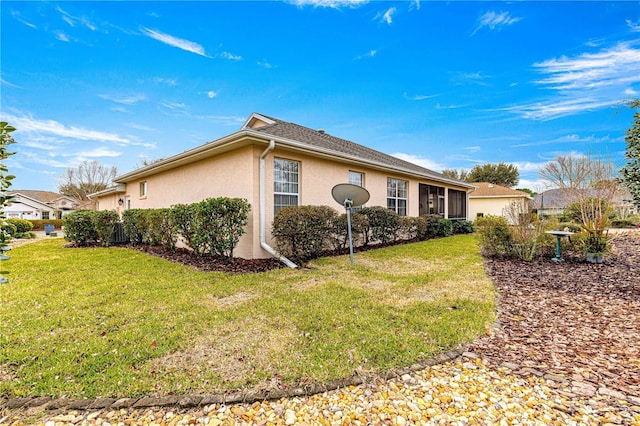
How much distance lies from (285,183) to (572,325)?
672 centimetres

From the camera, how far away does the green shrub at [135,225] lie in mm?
10484

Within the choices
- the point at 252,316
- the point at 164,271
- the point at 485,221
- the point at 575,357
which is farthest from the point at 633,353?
the point at 164,271

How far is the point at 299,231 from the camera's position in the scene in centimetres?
718

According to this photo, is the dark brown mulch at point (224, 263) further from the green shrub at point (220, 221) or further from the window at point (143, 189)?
the window at point (143, 189)

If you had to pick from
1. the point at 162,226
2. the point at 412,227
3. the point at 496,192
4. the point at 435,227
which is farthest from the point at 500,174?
the point at 162,226

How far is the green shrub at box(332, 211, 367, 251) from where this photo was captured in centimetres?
858

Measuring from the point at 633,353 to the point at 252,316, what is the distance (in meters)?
4.16

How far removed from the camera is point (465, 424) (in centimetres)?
193

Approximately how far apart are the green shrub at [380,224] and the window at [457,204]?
27.2 feet

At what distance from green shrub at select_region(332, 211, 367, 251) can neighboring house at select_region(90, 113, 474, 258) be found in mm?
1039

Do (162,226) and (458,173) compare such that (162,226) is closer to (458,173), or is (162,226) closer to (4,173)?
(4,173)

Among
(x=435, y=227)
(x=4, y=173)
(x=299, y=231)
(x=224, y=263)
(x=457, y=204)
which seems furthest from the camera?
(x=457, y=204)

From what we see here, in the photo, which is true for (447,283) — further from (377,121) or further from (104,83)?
(104,83)

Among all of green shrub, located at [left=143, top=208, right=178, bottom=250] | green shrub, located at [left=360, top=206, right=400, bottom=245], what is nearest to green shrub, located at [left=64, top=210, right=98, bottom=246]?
green shrub, located at [left=143, top=208, right=178, bottom=250]
